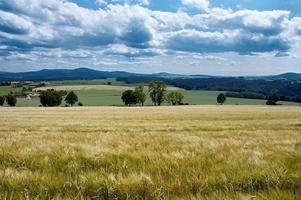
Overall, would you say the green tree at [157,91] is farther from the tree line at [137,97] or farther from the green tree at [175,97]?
the green tree at [175,97]

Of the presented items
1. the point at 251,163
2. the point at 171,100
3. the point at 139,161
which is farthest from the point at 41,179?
the point at 171,100

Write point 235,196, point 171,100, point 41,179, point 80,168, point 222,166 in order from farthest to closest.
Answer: point 171,100 → point 80,168 → point 222,166 → point 41,179 → point 235,196

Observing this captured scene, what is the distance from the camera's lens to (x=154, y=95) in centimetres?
13338

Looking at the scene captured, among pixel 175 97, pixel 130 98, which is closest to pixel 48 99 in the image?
pixel 130 98

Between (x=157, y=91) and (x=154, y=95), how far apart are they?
1.97 meters

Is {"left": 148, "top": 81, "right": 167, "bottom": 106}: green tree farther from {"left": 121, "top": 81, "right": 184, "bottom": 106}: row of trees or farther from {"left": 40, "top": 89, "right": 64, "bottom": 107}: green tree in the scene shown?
{"left": 40, "top": 89, "right": 64, "bottom": 107}: green tree

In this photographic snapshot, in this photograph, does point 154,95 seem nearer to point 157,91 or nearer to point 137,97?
point 157,91

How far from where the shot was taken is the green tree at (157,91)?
431 feet

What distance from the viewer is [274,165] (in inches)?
215

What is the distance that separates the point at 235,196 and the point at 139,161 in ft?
8.40

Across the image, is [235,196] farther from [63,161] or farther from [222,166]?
[63,161]

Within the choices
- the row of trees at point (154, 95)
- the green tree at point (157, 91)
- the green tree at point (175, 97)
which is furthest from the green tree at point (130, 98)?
the green tree at point (175, 97)

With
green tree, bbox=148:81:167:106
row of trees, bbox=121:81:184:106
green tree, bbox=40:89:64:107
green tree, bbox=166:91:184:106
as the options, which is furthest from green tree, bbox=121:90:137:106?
green tree, bbox=40:89:64:107

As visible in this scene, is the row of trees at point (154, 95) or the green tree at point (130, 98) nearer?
the green tree at point (130, 98)
